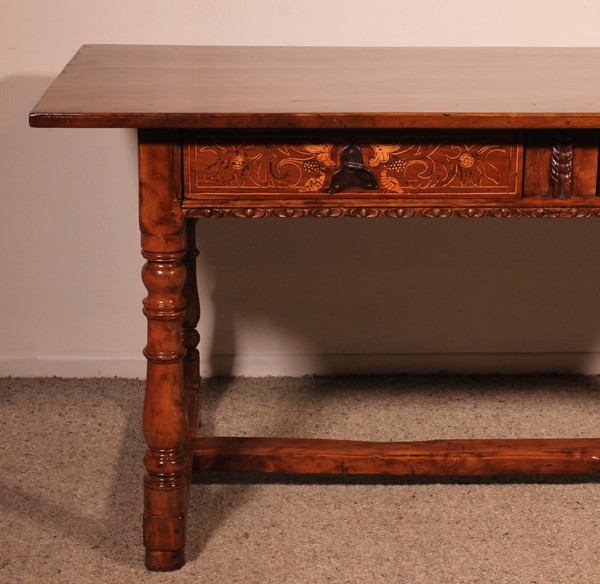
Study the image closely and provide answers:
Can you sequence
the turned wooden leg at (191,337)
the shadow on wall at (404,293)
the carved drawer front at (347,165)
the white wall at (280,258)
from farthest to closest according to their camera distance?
the shadow on wall at (404,293) → the white wall at (280,258) → the turned wooden leg at (191,337) → the carved drawer front at (347,165)

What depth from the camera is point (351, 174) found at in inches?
62.2

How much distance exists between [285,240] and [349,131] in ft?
3.51

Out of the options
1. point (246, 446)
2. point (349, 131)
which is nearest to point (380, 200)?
point (349, 131)

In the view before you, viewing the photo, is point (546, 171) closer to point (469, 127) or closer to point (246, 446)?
point (469, 127)

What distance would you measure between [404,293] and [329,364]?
30 centimetres

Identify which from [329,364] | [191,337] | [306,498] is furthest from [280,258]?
[306,498]

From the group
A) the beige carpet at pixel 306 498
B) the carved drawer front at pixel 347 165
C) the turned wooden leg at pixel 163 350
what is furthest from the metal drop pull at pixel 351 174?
the beige carpet at pixel 306 498

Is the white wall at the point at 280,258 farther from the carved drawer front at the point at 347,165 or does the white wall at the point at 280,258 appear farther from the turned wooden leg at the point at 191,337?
the carved drawer front at the point at 347,165

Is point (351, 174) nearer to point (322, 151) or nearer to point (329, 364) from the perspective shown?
point (322, 151)

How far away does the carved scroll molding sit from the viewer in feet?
5.24

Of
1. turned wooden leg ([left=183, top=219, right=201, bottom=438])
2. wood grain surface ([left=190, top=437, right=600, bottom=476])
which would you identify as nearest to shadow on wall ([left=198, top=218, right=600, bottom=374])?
turned wooden leg ([left=183, top=219, right=201, bottom=438])

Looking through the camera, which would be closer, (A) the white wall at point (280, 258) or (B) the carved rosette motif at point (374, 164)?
(B) the carved rosette motif at point (374, 164)

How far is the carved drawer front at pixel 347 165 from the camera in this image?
1.57 meters

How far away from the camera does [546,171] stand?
1.60 m
